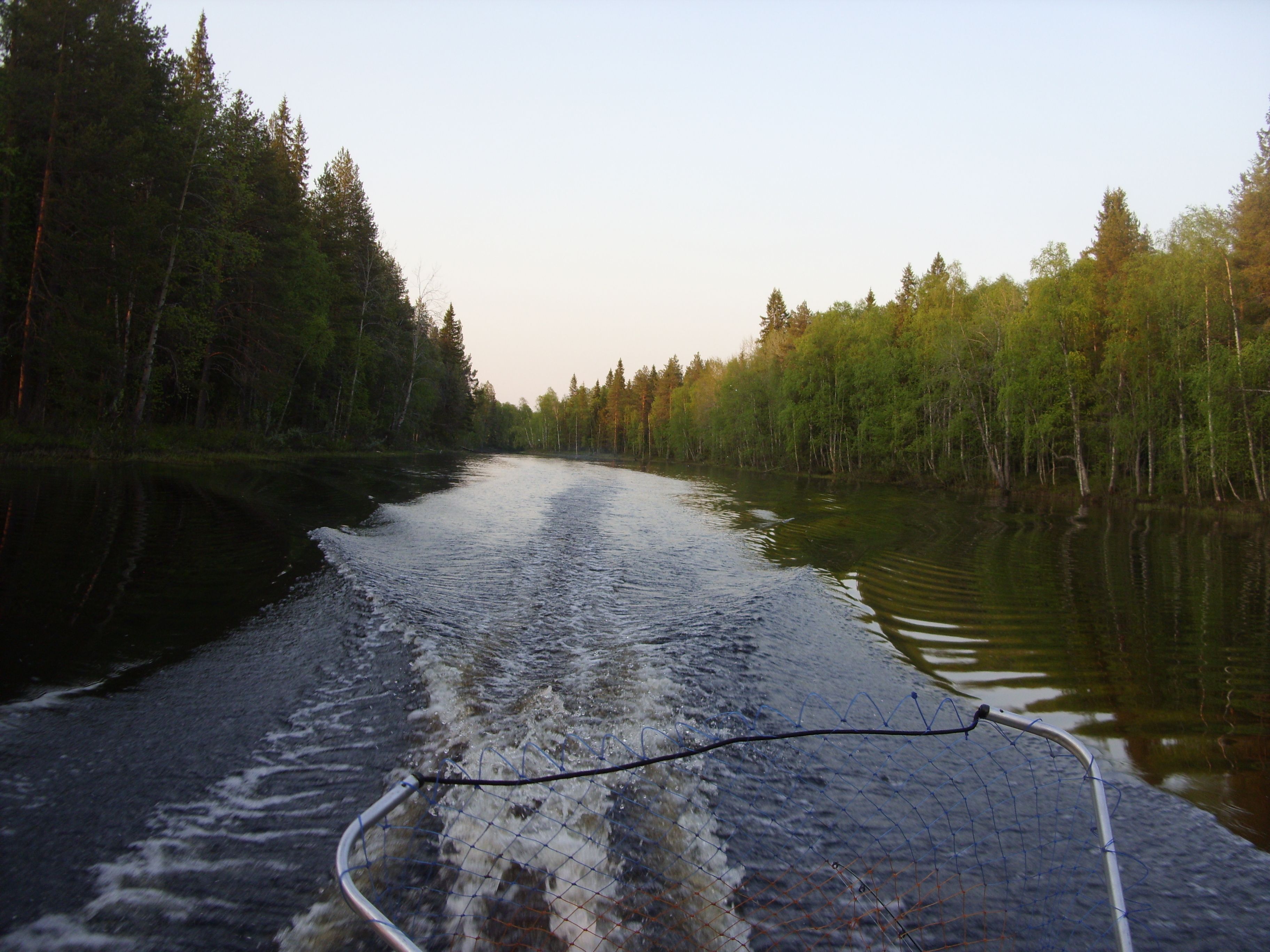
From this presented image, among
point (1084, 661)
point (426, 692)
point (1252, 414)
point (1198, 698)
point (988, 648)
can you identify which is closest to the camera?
point (426, 692)

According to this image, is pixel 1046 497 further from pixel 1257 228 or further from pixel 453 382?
pixel 453 382

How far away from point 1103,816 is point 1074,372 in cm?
3166

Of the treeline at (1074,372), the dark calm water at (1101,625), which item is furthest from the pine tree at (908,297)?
the dark calm water at (1101,625)

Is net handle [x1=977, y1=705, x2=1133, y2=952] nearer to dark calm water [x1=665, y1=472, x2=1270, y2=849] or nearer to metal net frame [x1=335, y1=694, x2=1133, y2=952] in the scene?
metal net frame [x1=335, y1=694, x2=1133, y2=952]

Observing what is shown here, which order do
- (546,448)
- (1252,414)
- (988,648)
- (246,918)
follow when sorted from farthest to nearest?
(546,448), (1252,414), (988,648), (246,918)

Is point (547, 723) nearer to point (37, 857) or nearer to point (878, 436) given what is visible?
point (37, 857)

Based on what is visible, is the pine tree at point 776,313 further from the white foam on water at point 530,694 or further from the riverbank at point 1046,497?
the white foam on water at point 530,694

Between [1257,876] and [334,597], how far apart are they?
27.8 ft

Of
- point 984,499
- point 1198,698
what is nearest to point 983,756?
point 1198,698

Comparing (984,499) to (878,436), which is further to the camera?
(878,436)

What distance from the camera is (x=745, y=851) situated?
132 inches

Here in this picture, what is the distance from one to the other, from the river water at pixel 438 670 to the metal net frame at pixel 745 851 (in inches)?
12.8

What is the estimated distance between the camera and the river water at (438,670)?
9.97ft

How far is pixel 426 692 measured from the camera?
5.14 m
